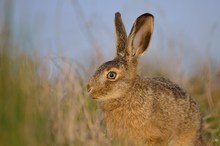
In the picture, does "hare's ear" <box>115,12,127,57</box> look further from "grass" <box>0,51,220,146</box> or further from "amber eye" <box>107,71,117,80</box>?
"grass" <box>0,51,220,146</box>

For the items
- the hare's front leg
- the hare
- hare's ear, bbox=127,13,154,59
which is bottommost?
the hare's front leg

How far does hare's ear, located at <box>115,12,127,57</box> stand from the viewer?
6124 millimetres

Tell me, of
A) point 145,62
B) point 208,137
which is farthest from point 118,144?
point 145,62

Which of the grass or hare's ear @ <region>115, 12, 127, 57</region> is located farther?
hare's ear @ <region>115, 12, 127, 57</region>

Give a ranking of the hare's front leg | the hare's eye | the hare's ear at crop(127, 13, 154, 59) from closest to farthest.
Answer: the hare's front leg
the hare's eye
the hare's ear at crop(127, 13, 154, 59)

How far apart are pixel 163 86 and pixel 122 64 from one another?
0.59 m

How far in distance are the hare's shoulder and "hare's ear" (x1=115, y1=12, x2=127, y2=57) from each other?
1.22 feet

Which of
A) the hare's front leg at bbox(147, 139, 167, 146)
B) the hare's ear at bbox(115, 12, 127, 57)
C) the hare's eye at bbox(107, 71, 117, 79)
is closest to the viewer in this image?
the hare's front leg at bbox(147, 139, 167, 146)

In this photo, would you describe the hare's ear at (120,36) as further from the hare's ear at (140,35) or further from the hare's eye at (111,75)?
the hare's eye at (111,75)

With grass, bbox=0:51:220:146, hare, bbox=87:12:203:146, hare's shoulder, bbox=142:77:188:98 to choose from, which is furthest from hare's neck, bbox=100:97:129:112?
hare's shoulder, bbox=142:77:188:98

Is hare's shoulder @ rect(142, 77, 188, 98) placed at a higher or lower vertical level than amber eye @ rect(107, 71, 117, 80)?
lower

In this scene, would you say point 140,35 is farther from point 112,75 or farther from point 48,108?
point 48,108

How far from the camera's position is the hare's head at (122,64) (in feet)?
18.4

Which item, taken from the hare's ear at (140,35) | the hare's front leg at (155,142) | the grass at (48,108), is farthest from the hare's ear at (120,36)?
the hare's front leg at (155,142)
